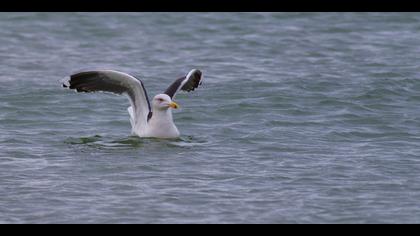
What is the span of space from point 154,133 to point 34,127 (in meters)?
1.82

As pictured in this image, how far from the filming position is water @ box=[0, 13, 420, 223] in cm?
1068

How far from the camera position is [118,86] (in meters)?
14.1

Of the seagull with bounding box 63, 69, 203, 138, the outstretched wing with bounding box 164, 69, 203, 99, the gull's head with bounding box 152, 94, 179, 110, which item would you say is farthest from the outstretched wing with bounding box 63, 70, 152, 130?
the outstretched wing with bounding box 164, 69, 203, 99

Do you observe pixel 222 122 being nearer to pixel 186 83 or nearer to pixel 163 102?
pixel 186 83

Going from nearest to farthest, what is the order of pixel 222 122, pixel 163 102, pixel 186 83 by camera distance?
pixel 163 102 < pixel 186 83 < pixel 222 122

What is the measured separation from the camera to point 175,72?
1861 cm

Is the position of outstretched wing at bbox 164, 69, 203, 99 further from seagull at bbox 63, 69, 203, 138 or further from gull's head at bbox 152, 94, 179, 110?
gull's head at bbox 152, 94, 179, 110

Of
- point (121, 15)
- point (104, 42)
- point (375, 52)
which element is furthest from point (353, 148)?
point (121, 15)

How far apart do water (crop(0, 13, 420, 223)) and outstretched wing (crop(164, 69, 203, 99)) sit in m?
0.56

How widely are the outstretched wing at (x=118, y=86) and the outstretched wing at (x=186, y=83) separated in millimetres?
366

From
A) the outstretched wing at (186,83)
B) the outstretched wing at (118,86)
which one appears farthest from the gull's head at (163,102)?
the outstretched wing at (186,83)

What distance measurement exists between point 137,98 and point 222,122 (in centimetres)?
153

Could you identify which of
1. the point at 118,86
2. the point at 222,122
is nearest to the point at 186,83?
the point at 222,122

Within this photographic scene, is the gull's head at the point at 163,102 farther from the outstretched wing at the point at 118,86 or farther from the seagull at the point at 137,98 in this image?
the outstretched wing at the point at 118,86
